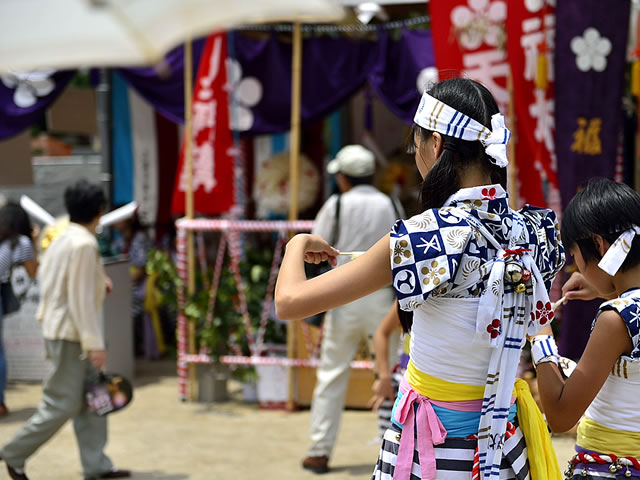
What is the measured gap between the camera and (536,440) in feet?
6.51

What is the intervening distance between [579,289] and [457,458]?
0.84 metres

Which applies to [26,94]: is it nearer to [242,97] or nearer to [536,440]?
[242,97]

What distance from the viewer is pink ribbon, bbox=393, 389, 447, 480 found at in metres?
1.89

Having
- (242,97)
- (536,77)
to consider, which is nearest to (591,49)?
(536,77)

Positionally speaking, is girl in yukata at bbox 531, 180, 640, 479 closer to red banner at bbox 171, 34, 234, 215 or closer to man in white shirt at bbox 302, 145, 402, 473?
man in white shirt at bbox 302, 145, 402, 473

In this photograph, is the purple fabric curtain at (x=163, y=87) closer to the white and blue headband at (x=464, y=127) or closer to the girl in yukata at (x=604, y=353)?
the girl in yukata at (x=604, y=353)

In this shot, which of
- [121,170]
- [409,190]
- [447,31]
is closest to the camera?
[447,31]

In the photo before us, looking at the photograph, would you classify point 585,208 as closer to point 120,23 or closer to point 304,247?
point 304,247

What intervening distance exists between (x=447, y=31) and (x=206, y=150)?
2.08 m

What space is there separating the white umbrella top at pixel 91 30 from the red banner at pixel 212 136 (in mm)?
2606

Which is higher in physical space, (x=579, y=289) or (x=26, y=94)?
(x=26, y=94)

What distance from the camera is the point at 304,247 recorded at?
1903 mm

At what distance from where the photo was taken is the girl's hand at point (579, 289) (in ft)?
8.05

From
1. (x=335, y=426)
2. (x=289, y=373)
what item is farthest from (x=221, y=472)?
(x=289, y=373)
